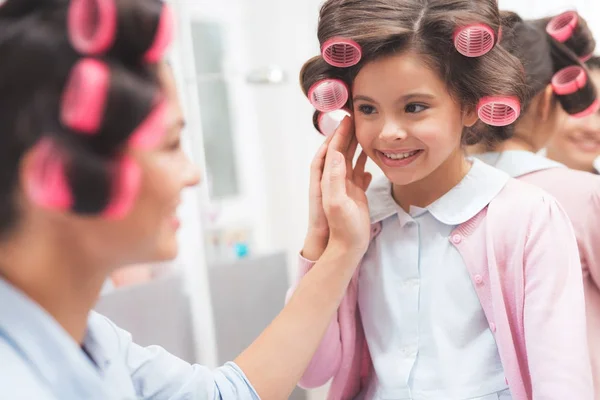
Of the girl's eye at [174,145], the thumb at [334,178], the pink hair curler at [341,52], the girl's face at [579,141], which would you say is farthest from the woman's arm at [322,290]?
the girl's face at [579,141]

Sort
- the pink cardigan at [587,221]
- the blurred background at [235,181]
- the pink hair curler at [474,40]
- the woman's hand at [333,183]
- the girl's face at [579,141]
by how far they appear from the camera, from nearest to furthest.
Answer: the pink hair curler at [474,40] < the woman's hand at [333,183] < the pink cardigan at [587,221] < the girl's face at [579,141] < the blurred background at [235,181]

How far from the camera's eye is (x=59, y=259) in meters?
0.49

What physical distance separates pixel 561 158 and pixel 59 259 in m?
1.09

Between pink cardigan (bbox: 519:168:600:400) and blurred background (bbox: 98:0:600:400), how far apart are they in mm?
541

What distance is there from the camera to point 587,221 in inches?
37.1

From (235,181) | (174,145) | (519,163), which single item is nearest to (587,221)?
(519,163)

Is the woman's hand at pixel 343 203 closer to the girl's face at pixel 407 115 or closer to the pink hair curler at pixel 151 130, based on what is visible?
the girl's face at pixel 407 115

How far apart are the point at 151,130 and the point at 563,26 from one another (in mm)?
901

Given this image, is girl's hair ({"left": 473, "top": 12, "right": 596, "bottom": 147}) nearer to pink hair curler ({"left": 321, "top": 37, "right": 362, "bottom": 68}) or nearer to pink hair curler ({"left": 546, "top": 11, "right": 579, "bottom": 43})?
pink hair curler ({"left": 546, "top": 11, "right": 579, "bottom": 43})

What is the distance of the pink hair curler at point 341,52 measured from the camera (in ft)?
2.48

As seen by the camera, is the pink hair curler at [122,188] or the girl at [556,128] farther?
the girl at [556,128]

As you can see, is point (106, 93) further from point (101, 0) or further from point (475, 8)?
point (475, 8)

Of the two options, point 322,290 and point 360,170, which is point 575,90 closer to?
point 360,170

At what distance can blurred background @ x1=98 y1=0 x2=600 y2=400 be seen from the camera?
4.61 ft
